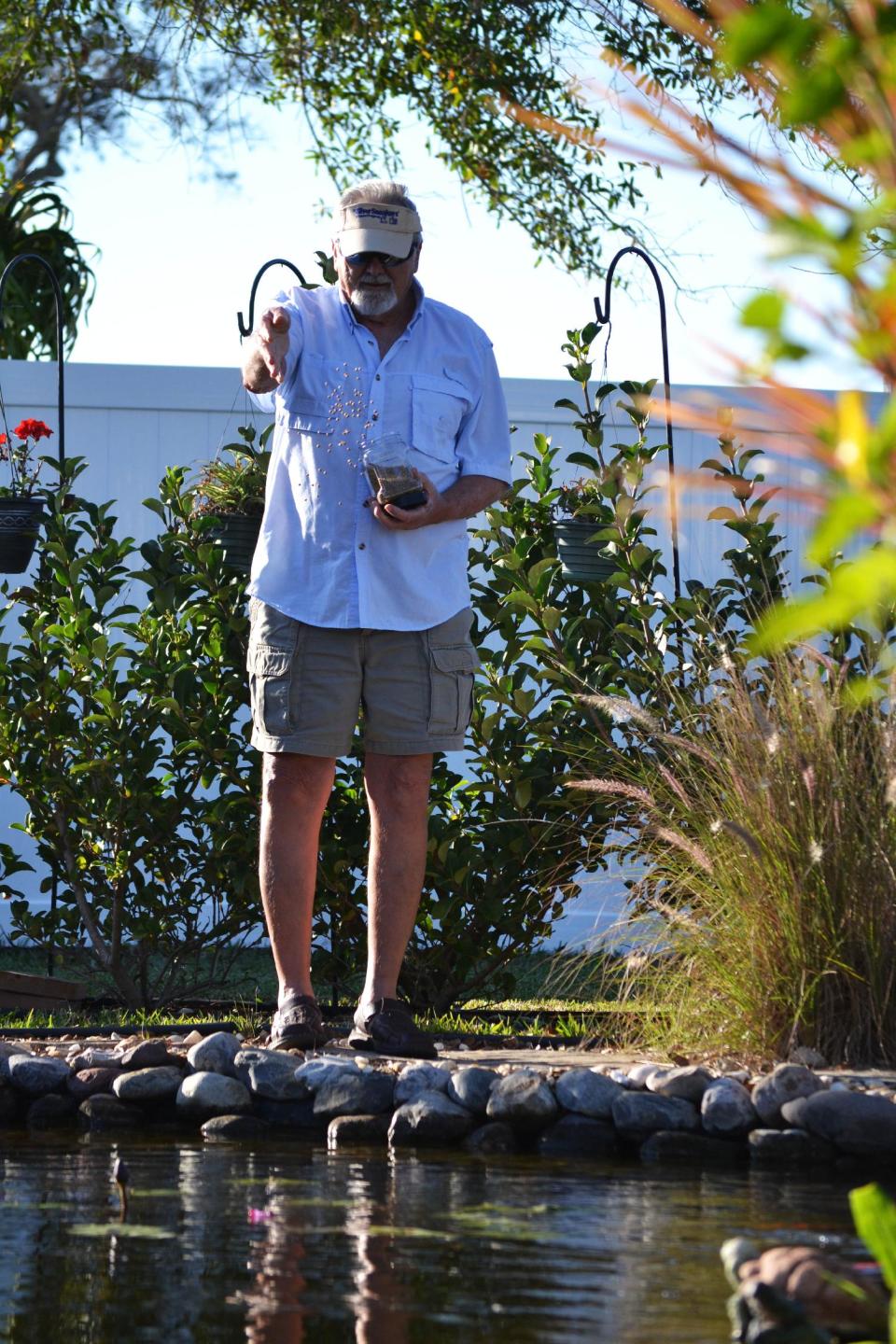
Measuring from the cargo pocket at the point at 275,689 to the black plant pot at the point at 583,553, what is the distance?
0.89 m

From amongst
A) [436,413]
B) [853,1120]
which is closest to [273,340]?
[436,413]

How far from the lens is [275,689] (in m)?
3.28

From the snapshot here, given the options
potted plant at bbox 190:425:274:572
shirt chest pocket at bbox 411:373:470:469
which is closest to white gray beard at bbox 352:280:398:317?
shirt chest pocket at bbox 411:373:470:469

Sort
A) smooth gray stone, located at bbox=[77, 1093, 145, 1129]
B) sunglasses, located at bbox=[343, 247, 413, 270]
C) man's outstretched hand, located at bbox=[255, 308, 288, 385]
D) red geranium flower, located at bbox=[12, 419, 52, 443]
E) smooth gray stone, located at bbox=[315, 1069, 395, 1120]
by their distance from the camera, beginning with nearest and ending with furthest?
smooth gray stone, located at bbox=[315, 1069, 395, 1120], smooth gray stone, located at bbox=[77, 1093, 145, 1129], man's outstretched hand, located at bbox=[255, 308, 288, 385], sunglasses, located at bbox=[343, 247, 413, 270], red geranium flower, located at bbox=[12, 419, 52, 443]

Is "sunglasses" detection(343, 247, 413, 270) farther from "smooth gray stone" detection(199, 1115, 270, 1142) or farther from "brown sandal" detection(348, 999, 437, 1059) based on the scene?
"smooth gray stone" detection(199, 1115, 270, 1142)

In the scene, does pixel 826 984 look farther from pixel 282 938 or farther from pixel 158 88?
pixel 158 88

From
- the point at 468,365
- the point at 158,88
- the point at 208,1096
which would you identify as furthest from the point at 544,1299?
the point at 158,88

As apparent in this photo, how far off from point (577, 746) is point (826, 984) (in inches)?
38.2

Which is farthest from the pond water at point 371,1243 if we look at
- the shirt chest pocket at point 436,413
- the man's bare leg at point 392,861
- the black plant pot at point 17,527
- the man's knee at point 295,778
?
the black plant pot at point 17,527

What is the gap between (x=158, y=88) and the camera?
28.9 ft

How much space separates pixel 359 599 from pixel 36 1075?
3.29 feet

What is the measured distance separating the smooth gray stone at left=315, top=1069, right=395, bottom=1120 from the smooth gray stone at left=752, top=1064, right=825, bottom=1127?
1.97ft

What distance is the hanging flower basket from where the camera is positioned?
396cm

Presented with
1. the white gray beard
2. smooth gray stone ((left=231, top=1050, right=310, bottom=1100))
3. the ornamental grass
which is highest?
the white gray beard
